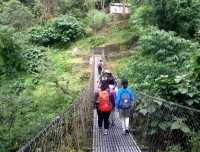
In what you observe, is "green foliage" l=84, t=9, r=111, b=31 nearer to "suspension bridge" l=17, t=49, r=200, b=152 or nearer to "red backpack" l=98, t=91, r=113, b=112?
"suspension bridge" l=17, t=49, r=200, b=152

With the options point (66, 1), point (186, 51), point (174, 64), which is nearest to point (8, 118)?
point (174, 64)

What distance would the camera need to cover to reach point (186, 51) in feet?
28.3

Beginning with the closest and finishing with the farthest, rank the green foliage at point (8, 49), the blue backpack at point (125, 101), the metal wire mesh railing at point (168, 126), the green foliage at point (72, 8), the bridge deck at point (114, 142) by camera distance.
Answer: the metal wire mesh railing at point (168, 126), the bridge deck at point (114, 142), the blue backpack at point (125, 101), the green foliage at point (8, 49), the green foliage at point (72, 8)

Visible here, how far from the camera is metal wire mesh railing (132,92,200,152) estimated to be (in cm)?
343

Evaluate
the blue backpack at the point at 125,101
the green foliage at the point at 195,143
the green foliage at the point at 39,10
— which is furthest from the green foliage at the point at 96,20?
the green foliage at the point at 195,143

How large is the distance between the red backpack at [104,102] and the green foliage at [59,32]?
17.2 m

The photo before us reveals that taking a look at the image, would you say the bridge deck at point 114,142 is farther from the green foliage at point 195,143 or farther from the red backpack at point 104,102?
the green foliage at point 195,143

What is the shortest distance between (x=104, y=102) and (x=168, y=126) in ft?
3.87

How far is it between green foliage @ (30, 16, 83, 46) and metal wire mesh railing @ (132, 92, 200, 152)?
17756 millimetres

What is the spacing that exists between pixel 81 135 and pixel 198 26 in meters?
10.2

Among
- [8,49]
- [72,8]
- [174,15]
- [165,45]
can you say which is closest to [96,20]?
[72,8]

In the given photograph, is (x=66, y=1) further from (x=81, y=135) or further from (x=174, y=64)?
(x=81, y=135)

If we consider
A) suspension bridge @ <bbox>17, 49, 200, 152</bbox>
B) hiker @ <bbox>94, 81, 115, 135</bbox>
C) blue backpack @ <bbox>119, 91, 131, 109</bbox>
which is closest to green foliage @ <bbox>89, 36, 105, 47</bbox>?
suspension bridge @ <bbox>17, 49, 200, 152</bbox>

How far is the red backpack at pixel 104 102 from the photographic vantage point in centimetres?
450
